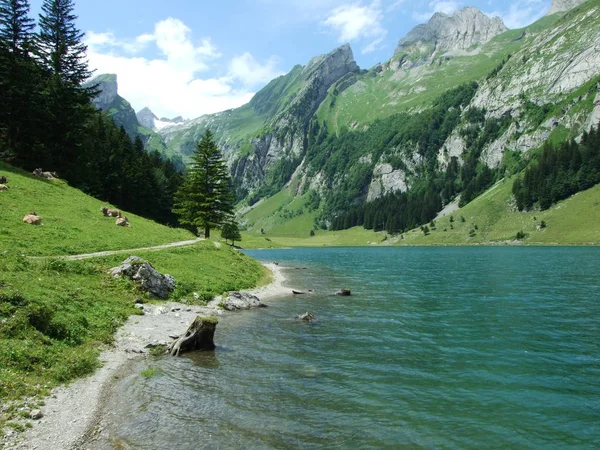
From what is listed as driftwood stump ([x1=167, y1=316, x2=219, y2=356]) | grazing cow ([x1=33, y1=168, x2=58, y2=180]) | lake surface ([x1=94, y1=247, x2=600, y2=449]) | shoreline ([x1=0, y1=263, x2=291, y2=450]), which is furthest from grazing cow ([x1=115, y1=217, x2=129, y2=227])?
driftwood stump ([x1=167, y1=316, x2=219, y2=356])

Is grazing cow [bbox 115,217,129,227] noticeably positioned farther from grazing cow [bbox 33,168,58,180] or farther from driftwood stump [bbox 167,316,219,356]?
driftwood stump [bbox 167,316,219,356]

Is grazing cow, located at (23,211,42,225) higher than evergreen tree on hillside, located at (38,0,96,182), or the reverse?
evergreen tree on hillside, located at (38,0,96,182)

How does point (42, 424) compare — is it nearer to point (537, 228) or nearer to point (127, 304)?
point (127, 304)

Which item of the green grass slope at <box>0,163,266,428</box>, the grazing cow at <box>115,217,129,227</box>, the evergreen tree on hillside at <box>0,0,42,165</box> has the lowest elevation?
the green grass slope at <box>0,163,266,428</box>

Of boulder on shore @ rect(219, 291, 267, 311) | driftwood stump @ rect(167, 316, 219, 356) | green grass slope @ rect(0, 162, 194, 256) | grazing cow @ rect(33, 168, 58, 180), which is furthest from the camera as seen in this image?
grazing cow @ rect(33, 168, 58, 180)

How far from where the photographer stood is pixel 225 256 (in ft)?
179

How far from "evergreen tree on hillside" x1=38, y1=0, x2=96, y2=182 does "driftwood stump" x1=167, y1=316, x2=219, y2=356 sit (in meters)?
55.7

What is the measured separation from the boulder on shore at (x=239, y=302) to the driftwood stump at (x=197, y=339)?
12.0 meters

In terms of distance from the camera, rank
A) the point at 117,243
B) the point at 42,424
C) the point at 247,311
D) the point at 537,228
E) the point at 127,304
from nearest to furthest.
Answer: the point at 42,424
the point at 127,304
the point at 247,311
the point at 117,243
the point at 537,228

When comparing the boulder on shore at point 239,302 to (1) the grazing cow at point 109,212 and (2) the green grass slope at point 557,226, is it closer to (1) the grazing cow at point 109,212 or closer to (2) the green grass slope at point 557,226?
(1) the grazing cow at point 109,212

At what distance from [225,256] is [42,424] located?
4225cm

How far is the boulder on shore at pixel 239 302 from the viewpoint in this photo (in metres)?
35.1

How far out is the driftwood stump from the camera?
21.9 m

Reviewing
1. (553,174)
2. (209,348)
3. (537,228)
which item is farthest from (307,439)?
(553,174)
